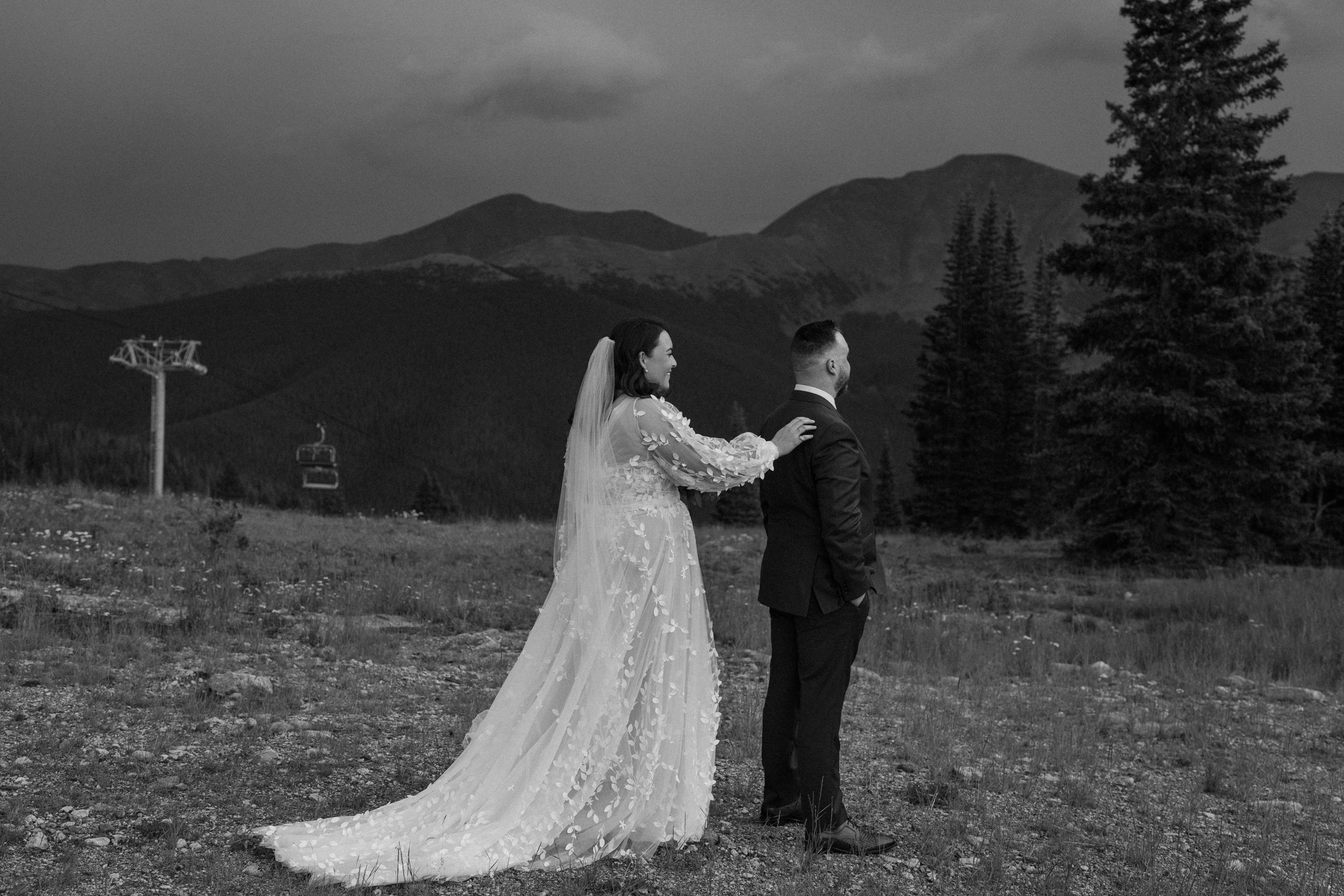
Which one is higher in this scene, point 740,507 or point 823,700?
point 823,700

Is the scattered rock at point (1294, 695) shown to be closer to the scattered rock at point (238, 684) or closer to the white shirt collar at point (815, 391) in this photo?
the white shirt collar at point (815, 391)

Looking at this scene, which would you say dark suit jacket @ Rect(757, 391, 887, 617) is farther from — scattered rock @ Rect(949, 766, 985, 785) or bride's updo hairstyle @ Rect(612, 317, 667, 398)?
scattered rock @ Rect(949, 766, 985, 785)

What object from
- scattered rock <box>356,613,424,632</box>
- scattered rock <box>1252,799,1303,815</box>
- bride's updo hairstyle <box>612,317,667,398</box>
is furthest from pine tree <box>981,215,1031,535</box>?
bride's updo hairstyle <box>612,317,667,398</box>

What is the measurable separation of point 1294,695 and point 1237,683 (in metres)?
0.57

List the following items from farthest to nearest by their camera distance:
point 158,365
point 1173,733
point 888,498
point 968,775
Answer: point 888,498 < point 158,365 < point 1173,733 < point 968,775

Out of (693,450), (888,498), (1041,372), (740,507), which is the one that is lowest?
(740,507)

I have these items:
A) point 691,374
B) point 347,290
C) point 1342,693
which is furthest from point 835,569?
point 347,290

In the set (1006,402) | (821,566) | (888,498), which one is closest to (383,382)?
(888,498)

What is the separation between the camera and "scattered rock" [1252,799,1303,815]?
22.7 ft

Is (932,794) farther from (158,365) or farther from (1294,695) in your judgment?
(158,365)

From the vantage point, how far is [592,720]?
19.0 ft

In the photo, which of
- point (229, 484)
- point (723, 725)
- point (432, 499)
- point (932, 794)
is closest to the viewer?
point (932, 794)

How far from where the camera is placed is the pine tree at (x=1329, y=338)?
3378 cm

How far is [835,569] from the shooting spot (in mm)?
5602
